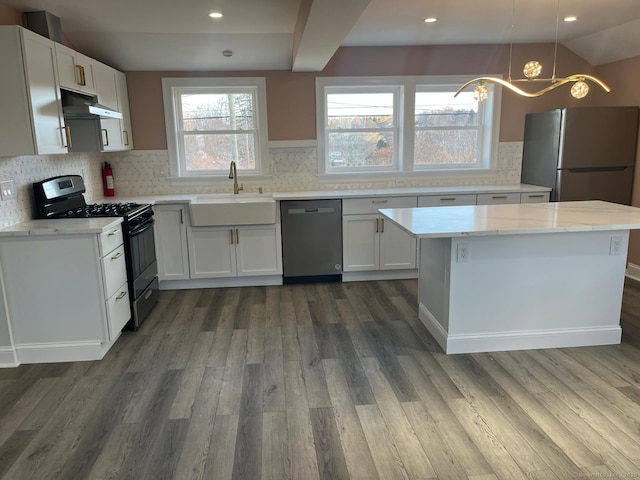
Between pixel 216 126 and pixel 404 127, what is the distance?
2.07 m

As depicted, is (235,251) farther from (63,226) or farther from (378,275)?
(63,226)

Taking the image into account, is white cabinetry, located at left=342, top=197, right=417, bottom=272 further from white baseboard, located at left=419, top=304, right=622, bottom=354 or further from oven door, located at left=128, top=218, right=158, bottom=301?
oven door, located at left=128, top=218, right=158, bottom=301

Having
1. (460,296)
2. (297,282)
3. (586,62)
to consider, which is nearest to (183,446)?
(460,296)

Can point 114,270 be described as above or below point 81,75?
below

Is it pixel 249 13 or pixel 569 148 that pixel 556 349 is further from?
pixel 249 13

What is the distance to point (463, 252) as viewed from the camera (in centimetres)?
297

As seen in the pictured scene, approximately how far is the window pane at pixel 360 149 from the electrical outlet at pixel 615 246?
2.60 m

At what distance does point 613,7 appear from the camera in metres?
3.71

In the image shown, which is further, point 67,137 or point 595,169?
point 595,169

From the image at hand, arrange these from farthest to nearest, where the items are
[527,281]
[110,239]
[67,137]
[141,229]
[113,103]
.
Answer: [113,103]
[141,229]
[67,137]
[110,239]
[527,281]

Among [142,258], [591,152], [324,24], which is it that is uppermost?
[324,24]

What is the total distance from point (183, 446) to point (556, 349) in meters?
2.49

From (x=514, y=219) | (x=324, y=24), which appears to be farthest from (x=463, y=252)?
(x=324, y=24)

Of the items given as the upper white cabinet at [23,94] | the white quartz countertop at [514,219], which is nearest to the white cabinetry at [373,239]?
the white quartz countertop at [514,219]
